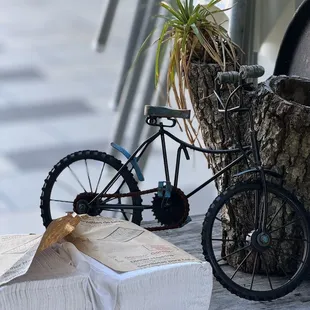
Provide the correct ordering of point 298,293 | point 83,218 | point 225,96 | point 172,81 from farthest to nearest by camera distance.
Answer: point 172,81, point 225,96, point 298,293, point 83,218

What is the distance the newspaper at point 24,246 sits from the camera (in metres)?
1.05

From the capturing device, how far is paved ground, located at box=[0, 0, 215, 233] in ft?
6.66

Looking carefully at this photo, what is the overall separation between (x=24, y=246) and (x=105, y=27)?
1170 millimetres

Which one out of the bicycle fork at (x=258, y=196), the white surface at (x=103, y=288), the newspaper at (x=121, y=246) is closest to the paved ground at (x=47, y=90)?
the bicycle fork at (x=258, y=196)

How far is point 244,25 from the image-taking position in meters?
2.36

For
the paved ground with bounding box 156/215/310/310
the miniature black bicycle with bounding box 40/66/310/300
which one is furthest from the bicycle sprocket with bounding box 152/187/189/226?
the paved ground with bounding box 156/215/310/310

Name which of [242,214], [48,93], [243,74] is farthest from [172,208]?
[48,93]

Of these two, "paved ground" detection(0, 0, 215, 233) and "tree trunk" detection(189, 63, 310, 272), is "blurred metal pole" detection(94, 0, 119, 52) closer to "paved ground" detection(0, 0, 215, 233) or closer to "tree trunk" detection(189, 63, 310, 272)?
"paved ground" detection(0, 0, 215, 233)

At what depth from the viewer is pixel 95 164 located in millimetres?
2125

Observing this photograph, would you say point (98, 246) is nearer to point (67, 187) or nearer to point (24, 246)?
point (24, 246)

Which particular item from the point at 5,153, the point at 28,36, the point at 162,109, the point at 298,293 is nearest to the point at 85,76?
the point at 28,36

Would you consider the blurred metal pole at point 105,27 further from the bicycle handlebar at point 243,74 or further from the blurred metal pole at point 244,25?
the bicycle handlebar at point 243,74

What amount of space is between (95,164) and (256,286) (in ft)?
2.51

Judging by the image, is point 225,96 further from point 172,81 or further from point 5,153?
point 5,153
